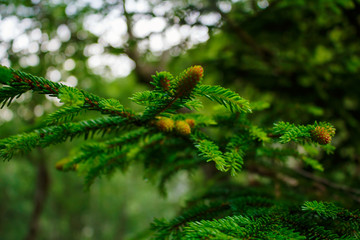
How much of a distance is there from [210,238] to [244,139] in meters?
0.44

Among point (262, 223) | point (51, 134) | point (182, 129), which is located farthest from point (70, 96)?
point (262, 223)

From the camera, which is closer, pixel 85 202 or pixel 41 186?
pixel 41 186

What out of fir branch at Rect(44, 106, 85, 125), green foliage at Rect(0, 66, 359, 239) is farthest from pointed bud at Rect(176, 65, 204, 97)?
fir branch at Rect(44, 106, 85, 125)

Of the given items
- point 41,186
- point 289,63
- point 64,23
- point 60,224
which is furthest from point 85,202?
point 289,63

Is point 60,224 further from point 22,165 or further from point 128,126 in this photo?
point 128,126

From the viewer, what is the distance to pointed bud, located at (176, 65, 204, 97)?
0.53 metres

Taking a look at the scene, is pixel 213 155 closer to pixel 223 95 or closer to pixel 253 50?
pixel 223 95

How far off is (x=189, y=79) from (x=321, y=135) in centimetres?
39

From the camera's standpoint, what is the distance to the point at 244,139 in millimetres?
877

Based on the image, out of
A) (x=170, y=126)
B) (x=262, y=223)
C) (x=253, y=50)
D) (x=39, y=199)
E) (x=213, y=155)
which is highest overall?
(x=253, y=50)

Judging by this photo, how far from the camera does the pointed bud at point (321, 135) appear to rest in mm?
581

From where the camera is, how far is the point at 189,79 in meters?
0.54

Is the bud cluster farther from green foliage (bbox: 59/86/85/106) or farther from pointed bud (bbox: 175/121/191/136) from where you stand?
green foliage (bbox: 59/86/85/106)

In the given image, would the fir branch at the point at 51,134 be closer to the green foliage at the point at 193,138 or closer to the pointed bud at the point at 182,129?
the green foliage at the point at 193,138
